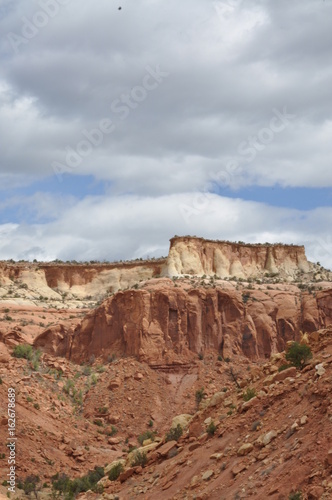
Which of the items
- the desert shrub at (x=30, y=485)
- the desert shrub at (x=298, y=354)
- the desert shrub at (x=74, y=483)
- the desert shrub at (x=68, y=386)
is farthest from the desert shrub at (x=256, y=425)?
the desert shrub at (x=68, y=386)

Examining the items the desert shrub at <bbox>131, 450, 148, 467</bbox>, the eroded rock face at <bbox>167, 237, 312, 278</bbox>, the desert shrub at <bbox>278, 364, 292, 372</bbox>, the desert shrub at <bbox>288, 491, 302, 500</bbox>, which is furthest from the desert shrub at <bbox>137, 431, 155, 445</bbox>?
the eroded rock face at <bbox>167, 237, 312, 278</bbox>

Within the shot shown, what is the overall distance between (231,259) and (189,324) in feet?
94.2

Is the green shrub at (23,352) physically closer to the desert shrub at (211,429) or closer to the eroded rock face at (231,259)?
the eroded rock face at (231,259)

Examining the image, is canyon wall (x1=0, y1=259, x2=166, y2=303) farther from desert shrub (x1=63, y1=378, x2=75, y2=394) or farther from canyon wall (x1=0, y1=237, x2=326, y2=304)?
desert shrub (x1=63, y1=378, x2=75, y2=394)

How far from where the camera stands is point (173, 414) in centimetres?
5222

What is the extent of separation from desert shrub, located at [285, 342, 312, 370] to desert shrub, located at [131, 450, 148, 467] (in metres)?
6.07

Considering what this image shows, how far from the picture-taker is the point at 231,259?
88625 mm

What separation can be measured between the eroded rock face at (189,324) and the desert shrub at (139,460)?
2878 cm

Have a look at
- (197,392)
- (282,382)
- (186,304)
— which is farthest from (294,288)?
(282,382)

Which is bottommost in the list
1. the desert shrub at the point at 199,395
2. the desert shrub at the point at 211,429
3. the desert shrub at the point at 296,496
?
the desert shrub at the point at 296,496

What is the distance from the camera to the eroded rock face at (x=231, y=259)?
276ft

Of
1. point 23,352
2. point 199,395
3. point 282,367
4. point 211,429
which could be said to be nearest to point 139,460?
point 211,429

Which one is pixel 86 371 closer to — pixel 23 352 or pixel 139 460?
pixel 23 352

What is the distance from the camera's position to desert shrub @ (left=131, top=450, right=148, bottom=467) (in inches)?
1119
